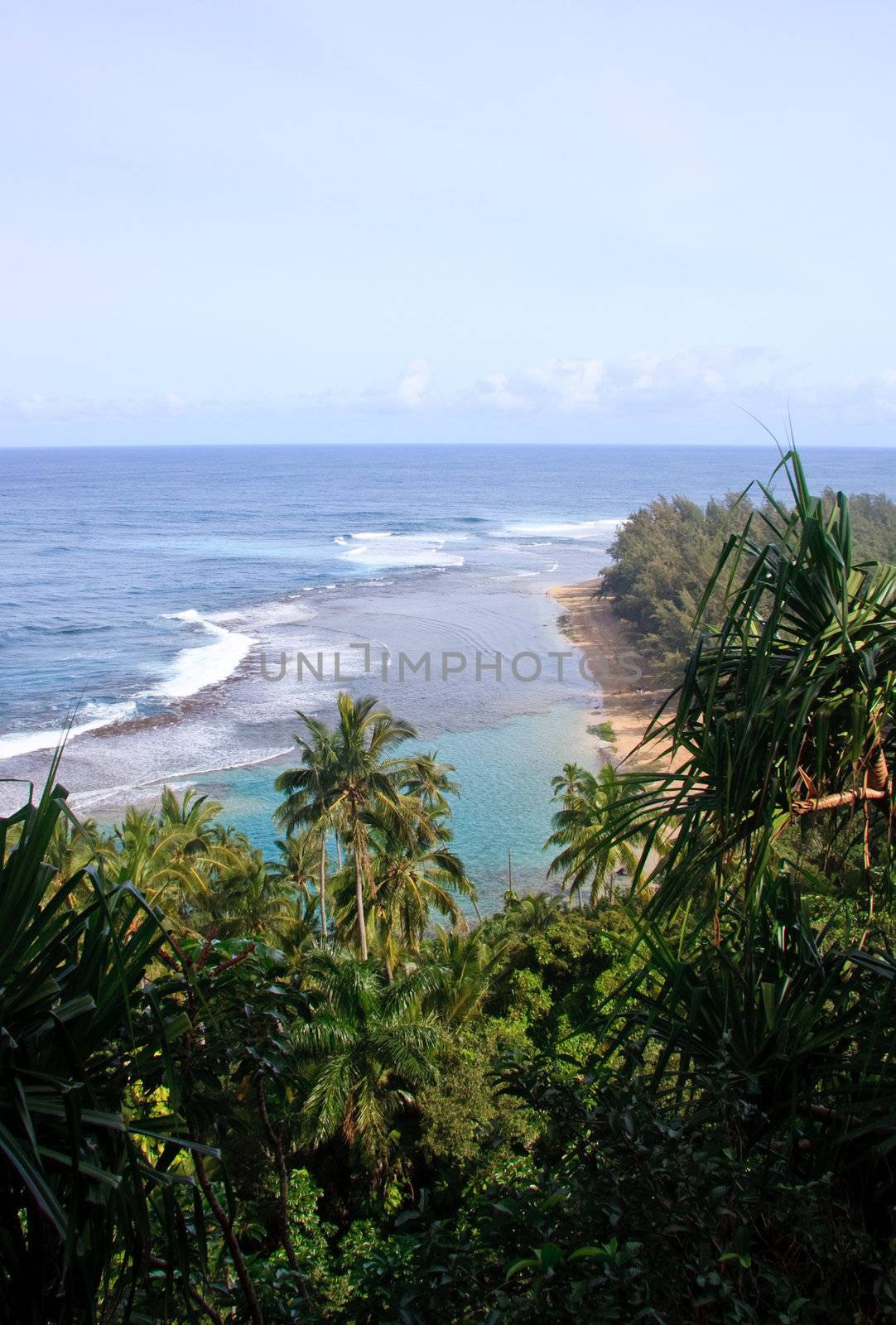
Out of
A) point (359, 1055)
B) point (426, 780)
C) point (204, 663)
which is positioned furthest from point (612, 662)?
point (359, 1055)

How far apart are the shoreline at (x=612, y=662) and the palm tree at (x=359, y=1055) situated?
15.7 meters

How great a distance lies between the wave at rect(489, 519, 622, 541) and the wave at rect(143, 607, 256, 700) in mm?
42170

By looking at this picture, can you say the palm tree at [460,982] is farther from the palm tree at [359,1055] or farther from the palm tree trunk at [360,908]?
the palm tree trunk at [360,908]

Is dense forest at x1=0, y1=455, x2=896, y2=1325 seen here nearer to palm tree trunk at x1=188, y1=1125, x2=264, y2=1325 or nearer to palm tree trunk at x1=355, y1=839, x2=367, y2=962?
palm tree trunk at x1=188, y1=1125, x2=264, y2=1325

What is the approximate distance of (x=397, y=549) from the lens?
81750 millimetres

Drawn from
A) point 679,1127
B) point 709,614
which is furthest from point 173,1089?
point 709,614

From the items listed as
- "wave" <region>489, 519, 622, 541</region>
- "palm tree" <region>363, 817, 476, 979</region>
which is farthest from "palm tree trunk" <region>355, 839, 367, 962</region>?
"wave" <region>489, 519, 622, 541</region>

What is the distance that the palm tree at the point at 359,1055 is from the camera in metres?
13.1

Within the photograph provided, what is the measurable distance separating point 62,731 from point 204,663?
1475 centimetres

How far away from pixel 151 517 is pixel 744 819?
103295 millimetres

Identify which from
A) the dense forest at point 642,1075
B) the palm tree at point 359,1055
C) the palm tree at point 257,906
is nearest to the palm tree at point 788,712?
the dense forest at point 642,1075

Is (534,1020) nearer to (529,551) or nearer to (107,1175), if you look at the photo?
(107,1175)

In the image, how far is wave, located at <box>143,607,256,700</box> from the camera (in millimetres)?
42594

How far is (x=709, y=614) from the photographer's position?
51469 millimetres
